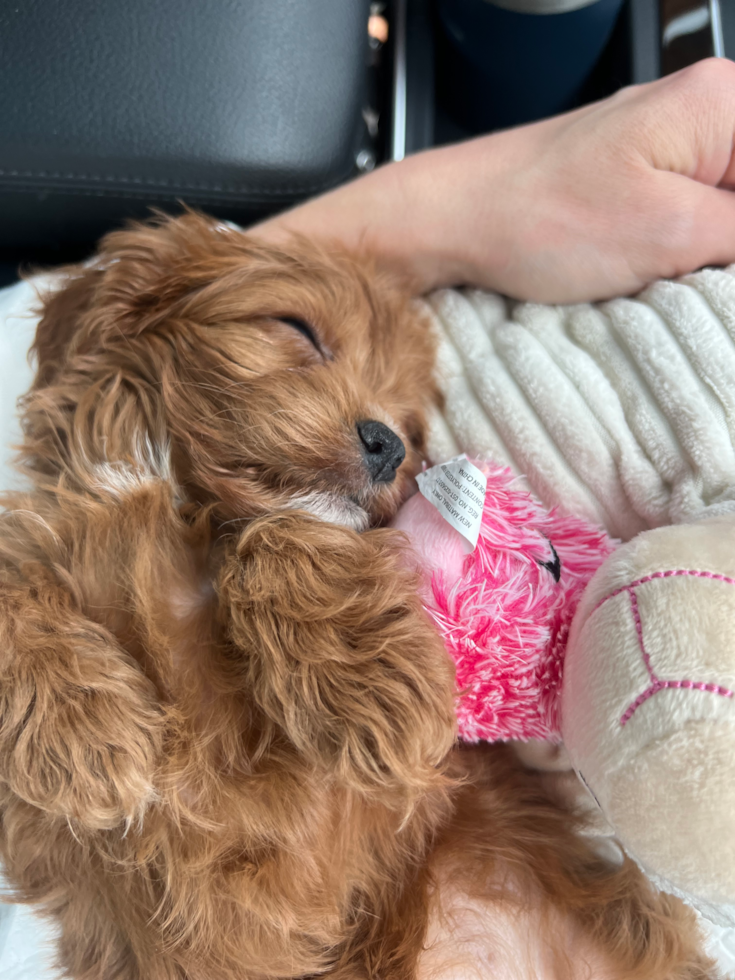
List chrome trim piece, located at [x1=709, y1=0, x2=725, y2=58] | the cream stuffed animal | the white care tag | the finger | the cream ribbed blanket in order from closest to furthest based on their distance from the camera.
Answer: the cream stuffed animal → the white care tag → the cream ribbed blanket → the finger → chrome trim piece, located at [x1=709, y1=0, x2=725, y2=58]

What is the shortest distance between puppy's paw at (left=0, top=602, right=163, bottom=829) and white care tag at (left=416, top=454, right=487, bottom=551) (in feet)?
1.25

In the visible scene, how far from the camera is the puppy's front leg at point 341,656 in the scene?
666 millimetres

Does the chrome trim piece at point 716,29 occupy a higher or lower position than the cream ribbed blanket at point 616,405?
higher

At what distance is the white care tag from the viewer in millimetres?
781

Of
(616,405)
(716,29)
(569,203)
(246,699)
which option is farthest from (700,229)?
(246,699)

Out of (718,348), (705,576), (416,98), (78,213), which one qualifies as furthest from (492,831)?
(416,98)

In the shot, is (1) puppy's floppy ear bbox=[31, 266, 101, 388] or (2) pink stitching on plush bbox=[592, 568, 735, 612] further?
(1) puppy's floppy ear bbox=[31, 266, 101, 388]

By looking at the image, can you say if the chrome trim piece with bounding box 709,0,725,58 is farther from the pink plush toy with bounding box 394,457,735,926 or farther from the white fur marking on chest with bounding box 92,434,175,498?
the white fur marking on chest with bounding box 92,434,175,498

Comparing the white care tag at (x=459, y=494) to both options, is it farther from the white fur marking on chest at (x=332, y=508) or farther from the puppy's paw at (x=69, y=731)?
the puppy's paw at (x=69, y=731)

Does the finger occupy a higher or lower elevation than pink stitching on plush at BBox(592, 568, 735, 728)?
higher

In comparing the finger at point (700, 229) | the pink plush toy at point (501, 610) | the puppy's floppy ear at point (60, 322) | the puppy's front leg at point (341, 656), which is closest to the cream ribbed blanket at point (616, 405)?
the finger at point (700, 229)

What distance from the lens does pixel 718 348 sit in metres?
1.00

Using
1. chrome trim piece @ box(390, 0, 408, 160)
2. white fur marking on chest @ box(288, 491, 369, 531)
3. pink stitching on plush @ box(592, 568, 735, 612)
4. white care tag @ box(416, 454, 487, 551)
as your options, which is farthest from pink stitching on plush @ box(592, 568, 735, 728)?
chrome trim piece @ box(390, 0, 408, 160)

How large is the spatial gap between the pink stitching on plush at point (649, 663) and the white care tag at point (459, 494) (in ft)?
0.53
